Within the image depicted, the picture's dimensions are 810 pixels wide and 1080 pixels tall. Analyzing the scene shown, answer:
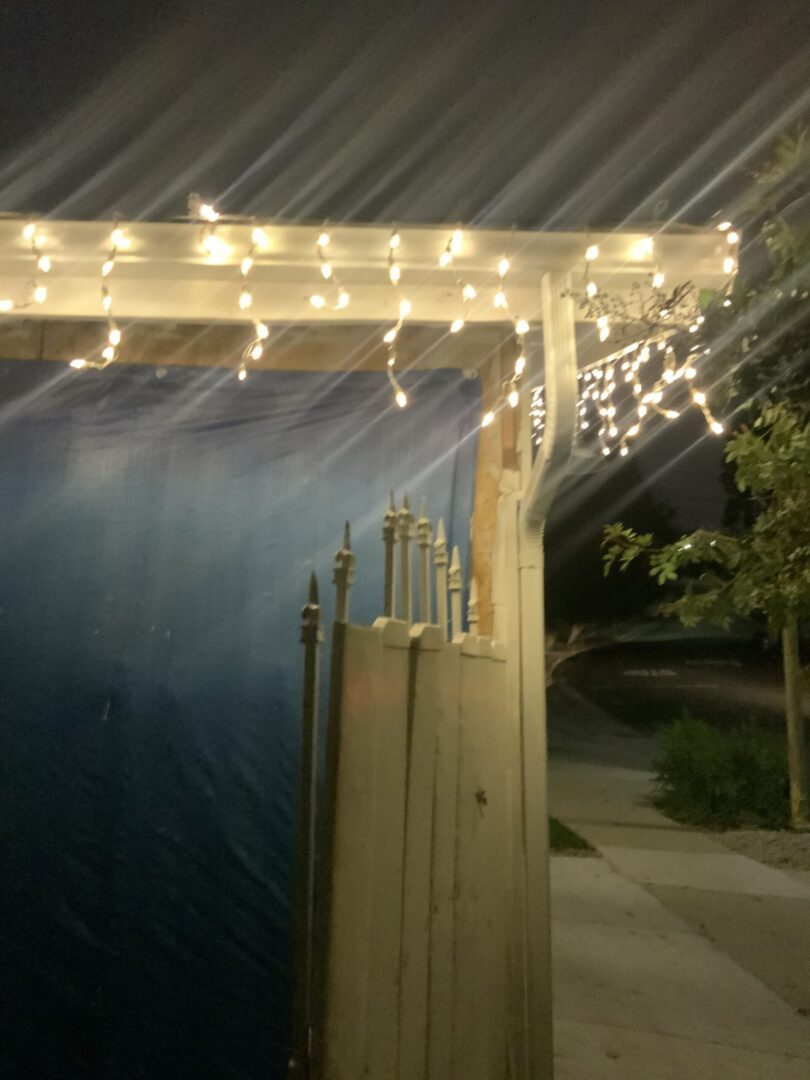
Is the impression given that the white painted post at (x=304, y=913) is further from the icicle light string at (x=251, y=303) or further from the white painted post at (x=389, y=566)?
the icicle light string at (x=251, y=303)

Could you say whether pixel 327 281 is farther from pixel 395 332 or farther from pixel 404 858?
pixel 404 858

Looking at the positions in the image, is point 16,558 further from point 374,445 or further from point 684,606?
point 684,606

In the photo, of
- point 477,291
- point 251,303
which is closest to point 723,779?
point 477,291

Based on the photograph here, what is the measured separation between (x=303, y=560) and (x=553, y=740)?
50.6 ft

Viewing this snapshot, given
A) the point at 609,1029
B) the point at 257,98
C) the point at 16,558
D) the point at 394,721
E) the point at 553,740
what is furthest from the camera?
the point at 553,740

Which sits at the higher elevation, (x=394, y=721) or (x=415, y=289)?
Result: (x=415, y=289)

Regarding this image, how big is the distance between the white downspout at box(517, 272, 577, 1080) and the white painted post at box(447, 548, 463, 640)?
292mm

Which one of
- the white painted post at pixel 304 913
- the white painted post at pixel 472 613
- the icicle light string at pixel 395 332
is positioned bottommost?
the white painted post at pixel 304 913

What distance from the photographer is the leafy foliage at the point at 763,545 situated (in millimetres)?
3283

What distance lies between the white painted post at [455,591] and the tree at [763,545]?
161cm

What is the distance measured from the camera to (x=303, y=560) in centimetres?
252

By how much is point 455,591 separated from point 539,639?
43 cm

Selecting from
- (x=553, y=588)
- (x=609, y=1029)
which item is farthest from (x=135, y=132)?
(x=553, y=588)

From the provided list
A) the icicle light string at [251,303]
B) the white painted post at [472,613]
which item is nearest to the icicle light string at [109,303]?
the icicle light string at [251,303]
